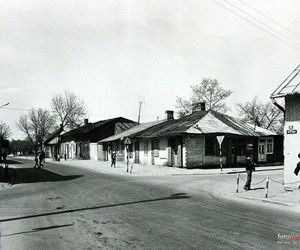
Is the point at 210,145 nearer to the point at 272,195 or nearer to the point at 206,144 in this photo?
the point at 206,144

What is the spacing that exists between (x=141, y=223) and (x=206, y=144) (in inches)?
893

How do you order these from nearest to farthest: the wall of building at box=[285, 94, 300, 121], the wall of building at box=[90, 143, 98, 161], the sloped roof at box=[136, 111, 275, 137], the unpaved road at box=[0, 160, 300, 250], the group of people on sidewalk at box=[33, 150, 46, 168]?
1. the unpaved road at box=[0, 160, 300, 250]
2. the wall of building at box=[285, 94, 300, 121]
3. the sloped roof at box=[136, 111, 275, 137]
4. the group of people on sidewalk at box=[33, 150, 46, 168]
5. the wall of building at box=[90, 143, 98, 161]

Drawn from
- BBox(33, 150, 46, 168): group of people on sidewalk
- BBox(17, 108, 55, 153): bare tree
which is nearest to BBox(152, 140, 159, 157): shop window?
BBox(33, 150, 46, 168): group of people on sidewalk

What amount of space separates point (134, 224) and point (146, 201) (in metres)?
3.88

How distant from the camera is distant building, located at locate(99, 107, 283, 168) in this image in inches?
1193

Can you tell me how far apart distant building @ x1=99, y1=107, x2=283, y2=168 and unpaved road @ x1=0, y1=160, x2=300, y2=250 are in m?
14.8

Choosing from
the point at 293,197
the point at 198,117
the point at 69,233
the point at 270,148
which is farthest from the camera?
the point at 270,148

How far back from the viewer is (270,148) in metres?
37.4

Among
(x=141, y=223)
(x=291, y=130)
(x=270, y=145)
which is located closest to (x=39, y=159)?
(x=270, y=145)

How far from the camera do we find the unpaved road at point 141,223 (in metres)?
7.02

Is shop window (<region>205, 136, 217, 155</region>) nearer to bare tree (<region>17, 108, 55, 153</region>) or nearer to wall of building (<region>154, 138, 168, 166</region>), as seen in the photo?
wall of building (<region>154, 138, 168, 166</region>)

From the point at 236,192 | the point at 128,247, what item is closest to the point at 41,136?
the point at 236,192

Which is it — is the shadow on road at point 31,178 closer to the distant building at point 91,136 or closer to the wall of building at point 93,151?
the wall of building at point 93,151

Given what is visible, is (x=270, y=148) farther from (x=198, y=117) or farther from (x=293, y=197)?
(x=293, y=197)
